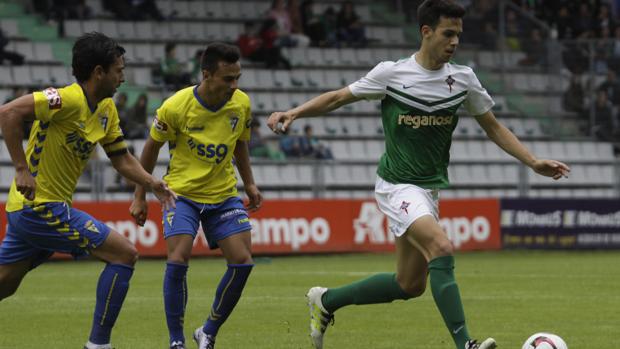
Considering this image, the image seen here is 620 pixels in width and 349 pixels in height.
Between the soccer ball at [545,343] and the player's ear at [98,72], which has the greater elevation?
the player's ear at [98,72]

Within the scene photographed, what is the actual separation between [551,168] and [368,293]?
1711mm

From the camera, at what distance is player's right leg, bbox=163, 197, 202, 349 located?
9.64 metres

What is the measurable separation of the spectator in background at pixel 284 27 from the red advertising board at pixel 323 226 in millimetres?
7190

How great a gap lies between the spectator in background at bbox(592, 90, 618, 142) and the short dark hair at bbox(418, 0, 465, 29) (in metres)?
19.5

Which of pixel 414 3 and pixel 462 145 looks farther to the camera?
pixel 414 3

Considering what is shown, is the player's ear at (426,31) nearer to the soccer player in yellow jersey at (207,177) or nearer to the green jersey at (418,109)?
the green jersey at (418,109)

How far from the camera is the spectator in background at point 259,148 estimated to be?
24305mm

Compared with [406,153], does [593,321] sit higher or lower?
lower

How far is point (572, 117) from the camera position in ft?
95.1

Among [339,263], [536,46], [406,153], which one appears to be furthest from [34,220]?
[536,46]

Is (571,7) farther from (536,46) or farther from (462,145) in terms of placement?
(462,145)

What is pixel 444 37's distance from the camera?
30.4 ft

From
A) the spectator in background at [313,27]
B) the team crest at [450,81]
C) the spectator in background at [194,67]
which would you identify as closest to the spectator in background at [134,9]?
the spectator in background at [194,67]

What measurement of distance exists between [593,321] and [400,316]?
181 cm
